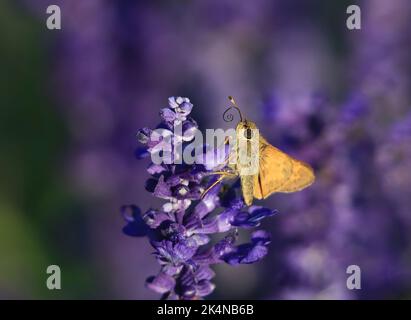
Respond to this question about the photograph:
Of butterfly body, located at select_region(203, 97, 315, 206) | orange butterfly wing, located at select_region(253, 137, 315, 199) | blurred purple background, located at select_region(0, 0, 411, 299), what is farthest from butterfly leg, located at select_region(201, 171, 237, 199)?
blurred purple background, located at select_region(0, 0, 411, 299)

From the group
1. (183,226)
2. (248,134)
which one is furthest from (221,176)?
(183,226)

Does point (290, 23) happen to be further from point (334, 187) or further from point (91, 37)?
point (334, 187)

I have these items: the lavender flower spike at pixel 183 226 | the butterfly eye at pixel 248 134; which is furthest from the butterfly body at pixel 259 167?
the lavender flower spike at pixel 183 226

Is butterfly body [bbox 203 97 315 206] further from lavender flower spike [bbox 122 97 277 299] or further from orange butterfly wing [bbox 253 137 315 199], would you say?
lavender flower spike [bbox 122 97 277 299]

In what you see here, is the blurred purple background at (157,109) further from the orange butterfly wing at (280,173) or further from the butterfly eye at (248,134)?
the butterfly eye at (248,134)

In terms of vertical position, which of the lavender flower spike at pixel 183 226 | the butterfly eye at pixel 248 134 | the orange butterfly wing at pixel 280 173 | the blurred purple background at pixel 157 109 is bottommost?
the lavender flower spike at pixel 183 226
